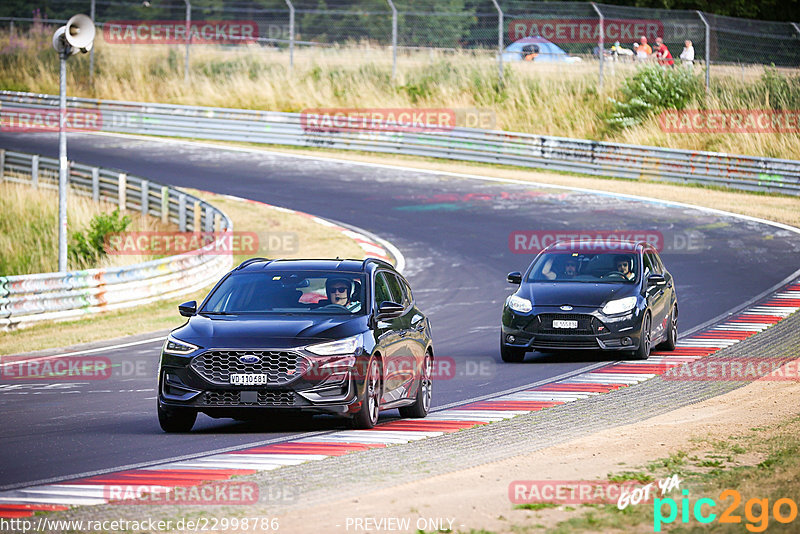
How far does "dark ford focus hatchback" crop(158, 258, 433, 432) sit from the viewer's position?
1097 cm

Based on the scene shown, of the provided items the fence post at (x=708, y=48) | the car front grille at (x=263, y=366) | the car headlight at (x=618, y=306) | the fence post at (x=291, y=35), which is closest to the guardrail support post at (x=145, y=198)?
the fence post at (x=291, y=35)

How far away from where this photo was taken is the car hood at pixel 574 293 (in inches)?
667

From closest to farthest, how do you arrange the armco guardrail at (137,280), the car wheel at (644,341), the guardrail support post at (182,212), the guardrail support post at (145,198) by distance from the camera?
1. the car wheel at (644,341)
2. the armco guardrail at (137,280)
3. the guardrail support post at (182,212)
4. the guardrail support post at (145,198)

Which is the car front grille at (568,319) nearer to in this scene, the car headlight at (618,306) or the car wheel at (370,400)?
the car headlight at (618,306)

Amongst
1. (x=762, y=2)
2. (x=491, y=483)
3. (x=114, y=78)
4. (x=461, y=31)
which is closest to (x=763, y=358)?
(x=491, y=483)

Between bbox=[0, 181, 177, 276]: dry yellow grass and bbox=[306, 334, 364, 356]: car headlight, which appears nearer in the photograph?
bbox=[306, 334, 364, 356]: car headlight

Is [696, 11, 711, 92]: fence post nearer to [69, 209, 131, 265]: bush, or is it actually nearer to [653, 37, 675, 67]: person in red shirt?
[653, 37, 675, 67]: person in red shirt

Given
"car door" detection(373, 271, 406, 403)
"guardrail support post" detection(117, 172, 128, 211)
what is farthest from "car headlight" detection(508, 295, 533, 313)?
"guardrail support post" detection(117, 172, 128, 211)

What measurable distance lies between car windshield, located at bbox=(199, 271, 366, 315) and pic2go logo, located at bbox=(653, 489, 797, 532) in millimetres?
4670

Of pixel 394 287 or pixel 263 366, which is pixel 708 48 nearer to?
pixel 394 287

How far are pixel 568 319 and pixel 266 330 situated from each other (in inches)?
255

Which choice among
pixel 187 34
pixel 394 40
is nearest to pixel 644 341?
pixel 394 40

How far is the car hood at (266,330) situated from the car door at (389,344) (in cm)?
28

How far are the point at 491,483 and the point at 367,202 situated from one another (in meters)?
25.8
